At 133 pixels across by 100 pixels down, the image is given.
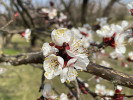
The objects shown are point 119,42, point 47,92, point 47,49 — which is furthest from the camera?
point 119,42

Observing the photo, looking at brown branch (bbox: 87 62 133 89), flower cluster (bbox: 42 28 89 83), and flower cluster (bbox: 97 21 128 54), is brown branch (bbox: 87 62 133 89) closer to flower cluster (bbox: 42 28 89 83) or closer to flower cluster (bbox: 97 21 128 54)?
flower cluster (bbox: 42 28 89 83)

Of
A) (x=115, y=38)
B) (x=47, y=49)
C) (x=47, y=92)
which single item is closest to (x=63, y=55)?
(x=47, y=49)

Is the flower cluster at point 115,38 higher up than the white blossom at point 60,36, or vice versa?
the white blossom at point 60,36

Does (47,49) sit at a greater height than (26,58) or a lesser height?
greater

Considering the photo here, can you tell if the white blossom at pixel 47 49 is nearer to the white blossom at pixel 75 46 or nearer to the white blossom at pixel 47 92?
the white blossom at pixel 75 46

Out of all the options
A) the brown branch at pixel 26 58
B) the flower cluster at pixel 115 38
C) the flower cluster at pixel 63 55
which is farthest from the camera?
the flower cluster at pixel 115 38

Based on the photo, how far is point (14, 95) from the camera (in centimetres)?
224

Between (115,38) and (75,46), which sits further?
(115,38)

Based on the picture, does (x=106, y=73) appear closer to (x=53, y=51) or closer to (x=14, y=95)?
(x=53, y=51)

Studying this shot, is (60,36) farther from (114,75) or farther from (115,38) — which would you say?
(115,38)

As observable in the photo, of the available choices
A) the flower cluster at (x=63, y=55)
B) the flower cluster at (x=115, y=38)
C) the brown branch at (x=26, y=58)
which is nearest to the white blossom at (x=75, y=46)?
the flower cluster at (x=63, y=55)

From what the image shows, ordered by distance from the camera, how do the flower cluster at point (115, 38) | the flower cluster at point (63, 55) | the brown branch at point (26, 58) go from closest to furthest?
1. the flower cluster at point (63, 55)
2. the brown branch at point (26, 58)
3. the flower cluster at point (115, 38)

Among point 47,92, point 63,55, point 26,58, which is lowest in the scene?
point 47,92

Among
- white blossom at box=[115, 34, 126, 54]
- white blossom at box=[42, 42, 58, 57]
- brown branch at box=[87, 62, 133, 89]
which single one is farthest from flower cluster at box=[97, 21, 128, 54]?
white blossom at box=[42, 42, 58, 57]
